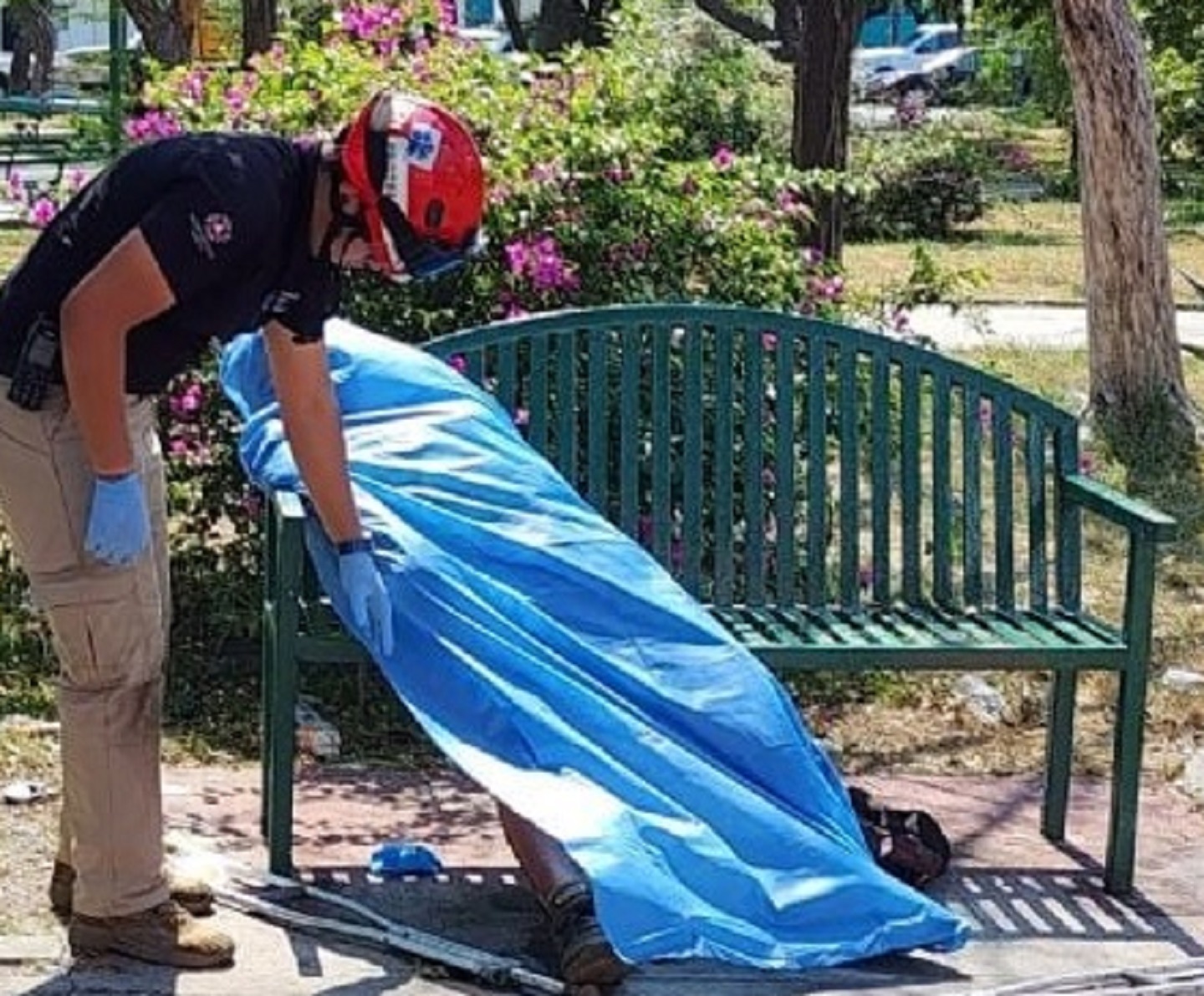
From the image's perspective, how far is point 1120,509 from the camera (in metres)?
5.14

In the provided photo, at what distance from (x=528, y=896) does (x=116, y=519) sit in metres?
1.29

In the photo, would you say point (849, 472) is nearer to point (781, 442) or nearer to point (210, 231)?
point (781, 442)

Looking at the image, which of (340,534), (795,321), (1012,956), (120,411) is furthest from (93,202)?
(1012,956)

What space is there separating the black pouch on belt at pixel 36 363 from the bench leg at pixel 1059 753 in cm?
234

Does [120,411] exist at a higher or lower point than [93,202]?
lower

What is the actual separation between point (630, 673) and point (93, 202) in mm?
1378

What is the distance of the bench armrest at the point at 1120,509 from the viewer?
4.98m

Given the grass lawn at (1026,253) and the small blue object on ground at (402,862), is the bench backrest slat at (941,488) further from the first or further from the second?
the grass lawn at (1026,253)

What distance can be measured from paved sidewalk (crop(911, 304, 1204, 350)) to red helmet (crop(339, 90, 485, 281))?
8.75 m

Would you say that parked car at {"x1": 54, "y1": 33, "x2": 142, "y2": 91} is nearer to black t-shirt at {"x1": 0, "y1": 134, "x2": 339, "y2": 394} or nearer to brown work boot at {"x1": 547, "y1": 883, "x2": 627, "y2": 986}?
black t-shirt at {"x1": 0, "y1": 134, "x2": 339, "y2": 394}

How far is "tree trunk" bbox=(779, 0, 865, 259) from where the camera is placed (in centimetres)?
1429

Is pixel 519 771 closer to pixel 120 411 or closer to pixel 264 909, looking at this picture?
pixel 264 909

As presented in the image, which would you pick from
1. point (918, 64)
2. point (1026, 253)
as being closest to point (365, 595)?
point (1026, 253)

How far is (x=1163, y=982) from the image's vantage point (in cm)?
461
